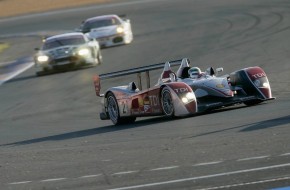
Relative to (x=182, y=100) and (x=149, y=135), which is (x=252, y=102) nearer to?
(x=182, y=100)

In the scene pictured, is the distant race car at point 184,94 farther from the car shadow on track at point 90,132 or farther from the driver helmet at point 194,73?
the car shadow on track at point 90,132

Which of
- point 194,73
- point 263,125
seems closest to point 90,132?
point 194,73

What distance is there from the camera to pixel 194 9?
162 ft

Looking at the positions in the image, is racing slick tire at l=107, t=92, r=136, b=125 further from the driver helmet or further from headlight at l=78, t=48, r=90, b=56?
headlight at l=78, t=48, r=90, b=56

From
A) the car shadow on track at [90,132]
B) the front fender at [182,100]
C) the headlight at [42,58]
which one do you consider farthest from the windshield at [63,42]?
the front fender at [182,100]

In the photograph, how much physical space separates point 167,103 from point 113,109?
1.79 meters

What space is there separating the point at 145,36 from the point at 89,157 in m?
28.6

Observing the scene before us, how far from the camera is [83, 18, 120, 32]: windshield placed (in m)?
37.7

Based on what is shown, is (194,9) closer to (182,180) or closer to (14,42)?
(14,42)

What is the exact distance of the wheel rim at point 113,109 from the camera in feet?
53.4

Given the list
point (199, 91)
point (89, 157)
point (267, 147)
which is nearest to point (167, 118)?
point (199, 91)

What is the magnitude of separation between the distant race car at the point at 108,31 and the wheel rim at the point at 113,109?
19.9 m

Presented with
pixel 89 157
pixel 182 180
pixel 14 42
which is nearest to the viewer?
pixel 182 180

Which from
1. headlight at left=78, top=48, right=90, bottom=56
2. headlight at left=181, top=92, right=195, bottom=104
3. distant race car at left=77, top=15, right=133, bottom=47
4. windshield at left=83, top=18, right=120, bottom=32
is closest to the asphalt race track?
headlight at left=181, top=92, right=195, bottom=104
